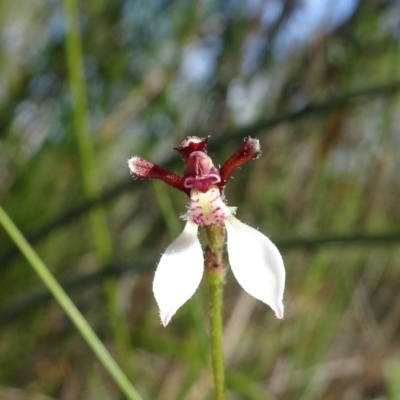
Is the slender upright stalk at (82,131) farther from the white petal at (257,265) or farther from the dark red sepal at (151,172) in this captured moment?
the white petal at (257,265)

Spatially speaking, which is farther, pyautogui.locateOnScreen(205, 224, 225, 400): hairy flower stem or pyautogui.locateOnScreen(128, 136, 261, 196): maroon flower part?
pyautogui.locateOnScreen(128, 136, 261, 196): maroon flower part

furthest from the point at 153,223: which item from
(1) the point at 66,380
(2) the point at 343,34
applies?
(2) the point at 343,34

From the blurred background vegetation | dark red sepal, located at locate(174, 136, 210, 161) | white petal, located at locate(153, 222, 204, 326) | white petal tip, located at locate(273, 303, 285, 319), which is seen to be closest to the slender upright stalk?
the blurred background vegetation

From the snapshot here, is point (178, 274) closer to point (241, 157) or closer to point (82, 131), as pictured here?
point (241, 157)

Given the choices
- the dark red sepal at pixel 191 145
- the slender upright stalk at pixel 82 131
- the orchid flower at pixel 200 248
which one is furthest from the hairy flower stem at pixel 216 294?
the slender upright stalk at pixel 82 131

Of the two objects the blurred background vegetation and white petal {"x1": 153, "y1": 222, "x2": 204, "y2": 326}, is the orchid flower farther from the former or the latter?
the blurred background vegetation

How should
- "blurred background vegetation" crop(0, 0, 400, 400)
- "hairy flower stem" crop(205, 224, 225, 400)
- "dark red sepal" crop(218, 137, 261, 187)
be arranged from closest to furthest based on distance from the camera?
"hairy flower stem" crop(205, 224, 225, 400) < "dark red sepal" crop(218, 137, 261, 187) < "blurred background vegetation" crop(0, 0, 400, 400)

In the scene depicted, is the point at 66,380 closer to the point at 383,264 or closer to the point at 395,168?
the point at 383,264
